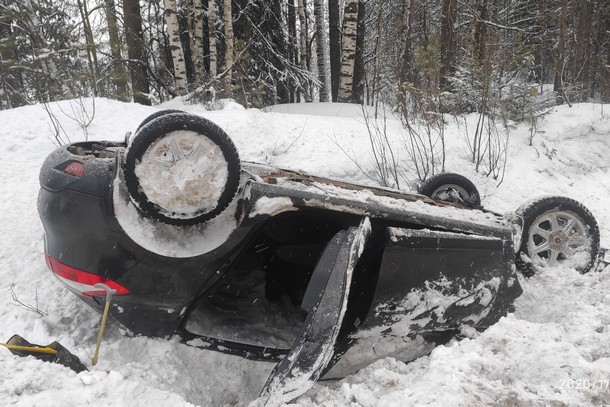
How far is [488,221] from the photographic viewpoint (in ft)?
8.62

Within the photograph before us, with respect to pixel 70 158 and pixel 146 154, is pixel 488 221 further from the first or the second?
pixel 70 158

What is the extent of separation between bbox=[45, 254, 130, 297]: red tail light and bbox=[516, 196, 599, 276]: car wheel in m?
2.68

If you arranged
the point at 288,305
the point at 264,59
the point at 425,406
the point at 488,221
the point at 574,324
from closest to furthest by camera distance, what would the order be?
the point at 425,406, the point at 574,324, the point at 488,221, the point at 288,305, the point at 264,59

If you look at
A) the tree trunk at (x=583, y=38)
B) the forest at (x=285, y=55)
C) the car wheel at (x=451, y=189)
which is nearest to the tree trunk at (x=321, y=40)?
the forest at (x=285, y=55)

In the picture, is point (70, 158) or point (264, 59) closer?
point (70, 158)

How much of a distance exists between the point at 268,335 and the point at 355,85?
13.7 m

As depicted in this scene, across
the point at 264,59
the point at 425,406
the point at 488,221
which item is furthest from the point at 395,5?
the point at 425,406

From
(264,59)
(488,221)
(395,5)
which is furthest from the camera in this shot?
(395,5)

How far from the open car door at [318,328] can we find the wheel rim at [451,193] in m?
2.65

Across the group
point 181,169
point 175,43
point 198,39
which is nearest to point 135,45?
point 175,43

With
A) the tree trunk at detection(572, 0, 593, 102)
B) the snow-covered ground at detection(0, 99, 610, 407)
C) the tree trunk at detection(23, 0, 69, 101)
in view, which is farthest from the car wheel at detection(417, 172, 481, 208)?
the tree trunk at detection(572, 0, 593, 102)

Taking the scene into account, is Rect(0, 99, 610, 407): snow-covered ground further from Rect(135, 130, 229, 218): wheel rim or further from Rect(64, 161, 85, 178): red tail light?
Rect(64, 161, 85, 178): red tail light

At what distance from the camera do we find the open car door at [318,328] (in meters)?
1.79

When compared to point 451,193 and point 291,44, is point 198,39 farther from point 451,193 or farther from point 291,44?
point 451,193
